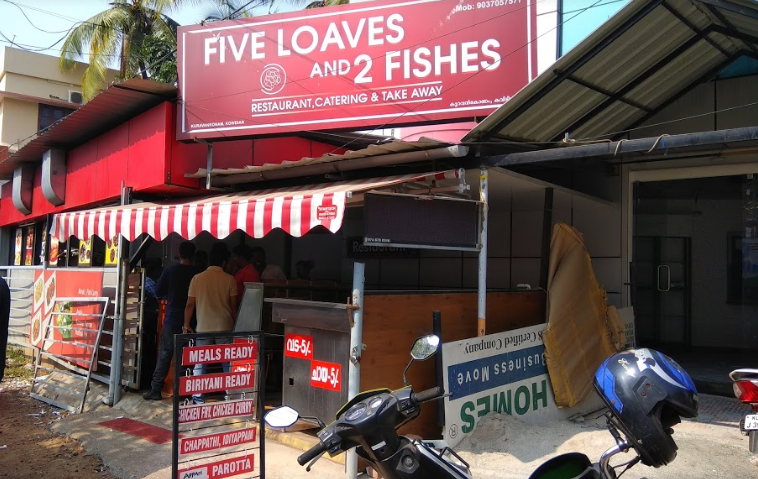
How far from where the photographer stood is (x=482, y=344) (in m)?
5.39

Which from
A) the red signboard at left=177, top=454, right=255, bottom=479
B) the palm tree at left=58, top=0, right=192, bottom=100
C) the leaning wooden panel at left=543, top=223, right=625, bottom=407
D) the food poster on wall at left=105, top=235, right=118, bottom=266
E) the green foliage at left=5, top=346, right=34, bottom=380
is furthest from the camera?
the palm tree at left=58, top=0, right=192, bottom=100

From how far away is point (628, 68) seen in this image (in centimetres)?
598

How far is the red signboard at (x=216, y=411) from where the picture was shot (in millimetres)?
3758

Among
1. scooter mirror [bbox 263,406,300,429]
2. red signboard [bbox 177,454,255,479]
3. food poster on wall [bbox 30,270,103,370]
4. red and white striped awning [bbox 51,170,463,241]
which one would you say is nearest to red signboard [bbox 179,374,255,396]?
red signboard [bbox 177,454,255,479]

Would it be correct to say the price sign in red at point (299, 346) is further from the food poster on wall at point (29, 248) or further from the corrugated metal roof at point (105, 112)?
the food poster on wall at point (29, 248)

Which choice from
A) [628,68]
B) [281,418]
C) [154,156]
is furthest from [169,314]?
[628,68]

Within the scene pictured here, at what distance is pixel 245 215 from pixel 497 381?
2.87 metres

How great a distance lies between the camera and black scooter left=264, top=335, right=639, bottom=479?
7.70 feet

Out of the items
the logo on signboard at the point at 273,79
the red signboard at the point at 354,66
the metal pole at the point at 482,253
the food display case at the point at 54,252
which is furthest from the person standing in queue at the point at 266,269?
the food display case at the point at 54,252

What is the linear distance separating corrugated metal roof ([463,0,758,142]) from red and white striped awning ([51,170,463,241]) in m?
1.09

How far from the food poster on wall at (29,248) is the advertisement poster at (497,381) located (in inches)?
543

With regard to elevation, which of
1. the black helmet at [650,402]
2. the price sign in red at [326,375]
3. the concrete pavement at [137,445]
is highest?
the black helmet at [650,402]

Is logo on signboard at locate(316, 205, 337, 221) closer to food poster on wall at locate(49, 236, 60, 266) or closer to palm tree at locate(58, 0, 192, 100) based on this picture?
food poster on wall at locate(49, 236, 60, 266)

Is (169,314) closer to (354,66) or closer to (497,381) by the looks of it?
(354,66)
